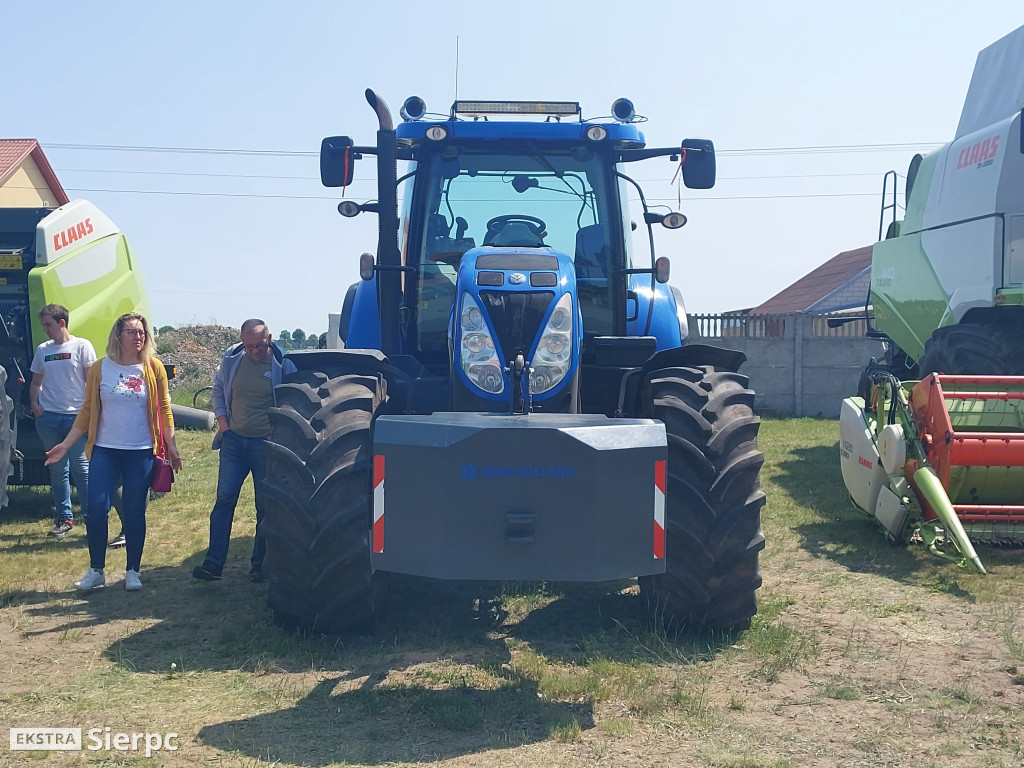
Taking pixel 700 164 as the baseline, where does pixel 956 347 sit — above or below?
below

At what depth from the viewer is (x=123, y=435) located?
5.93 metres

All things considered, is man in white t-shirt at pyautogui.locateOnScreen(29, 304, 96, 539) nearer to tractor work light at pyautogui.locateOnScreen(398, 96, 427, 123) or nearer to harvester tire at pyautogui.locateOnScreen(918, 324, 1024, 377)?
tractor work light at pyautogui.locateOnScreen(398, 96, 427, 123)

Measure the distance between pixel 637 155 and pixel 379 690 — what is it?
138 inches

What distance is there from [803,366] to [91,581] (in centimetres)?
1432

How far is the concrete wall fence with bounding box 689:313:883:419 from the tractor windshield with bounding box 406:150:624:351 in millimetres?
12229

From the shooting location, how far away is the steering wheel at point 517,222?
599 centimetres

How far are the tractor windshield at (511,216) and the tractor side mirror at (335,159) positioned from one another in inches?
22.2

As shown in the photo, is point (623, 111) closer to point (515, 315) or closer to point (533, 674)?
point (515, 315)

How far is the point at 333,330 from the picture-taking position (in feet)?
61.0

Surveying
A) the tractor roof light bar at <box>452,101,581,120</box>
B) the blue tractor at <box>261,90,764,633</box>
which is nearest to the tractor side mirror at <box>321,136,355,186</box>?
the blue tractor at <box>261,90,764,633</box>

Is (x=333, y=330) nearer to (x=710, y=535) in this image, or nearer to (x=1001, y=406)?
(x=1001, y=406)

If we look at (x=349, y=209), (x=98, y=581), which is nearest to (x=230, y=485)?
(x=98, y=581)

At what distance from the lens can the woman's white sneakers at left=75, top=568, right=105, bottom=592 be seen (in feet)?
19.4

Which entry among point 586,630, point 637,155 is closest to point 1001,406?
point 637,155
